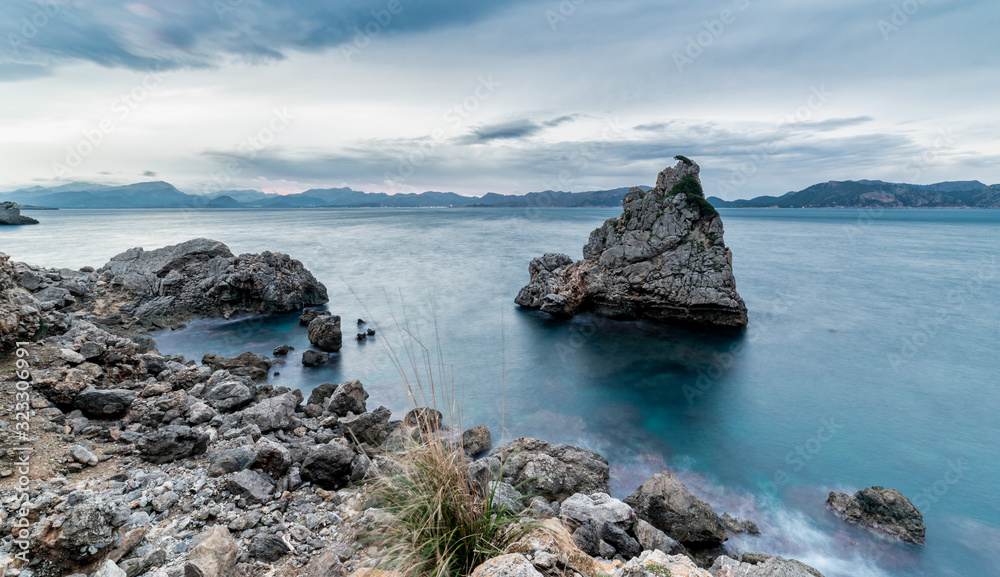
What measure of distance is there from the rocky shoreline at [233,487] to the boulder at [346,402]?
4 cm

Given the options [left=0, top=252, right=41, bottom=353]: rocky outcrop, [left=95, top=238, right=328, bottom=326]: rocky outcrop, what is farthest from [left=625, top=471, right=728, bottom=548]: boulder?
[left=95, top=238, right=328, bottom=326]: rocky outcrop

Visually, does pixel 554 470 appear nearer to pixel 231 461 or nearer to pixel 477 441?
pixel 477 441

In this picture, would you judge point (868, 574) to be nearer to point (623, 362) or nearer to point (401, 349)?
point (623, 362)

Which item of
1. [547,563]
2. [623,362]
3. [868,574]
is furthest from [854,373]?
[547,563]

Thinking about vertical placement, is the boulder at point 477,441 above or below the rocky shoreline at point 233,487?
below

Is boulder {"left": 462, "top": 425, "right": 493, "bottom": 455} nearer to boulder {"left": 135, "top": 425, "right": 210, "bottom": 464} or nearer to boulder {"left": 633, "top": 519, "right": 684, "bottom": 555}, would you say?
boulder {"left": 633, "top": 519, "right": 684, "bottom": 555}

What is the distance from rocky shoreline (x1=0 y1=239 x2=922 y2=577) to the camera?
4117mm

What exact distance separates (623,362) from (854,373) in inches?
428

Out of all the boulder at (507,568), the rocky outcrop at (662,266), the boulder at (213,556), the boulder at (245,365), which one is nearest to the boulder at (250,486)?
the boulder at (213,556)

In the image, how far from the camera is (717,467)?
44.2ft

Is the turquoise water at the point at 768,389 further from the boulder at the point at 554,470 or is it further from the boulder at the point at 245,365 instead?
the boulder at the point at 554,470

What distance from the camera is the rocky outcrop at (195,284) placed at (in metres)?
23.8

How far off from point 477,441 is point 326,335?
39.7 feet

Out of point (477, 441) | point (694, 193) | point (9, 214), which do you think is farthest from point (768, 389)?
point (9, 214)
